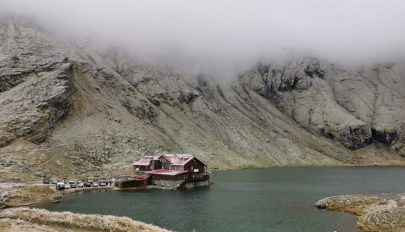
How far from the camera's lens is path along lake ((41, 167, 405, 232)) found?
8281 cm

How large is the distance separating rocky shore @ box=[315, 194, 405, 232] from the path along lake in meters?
2.69

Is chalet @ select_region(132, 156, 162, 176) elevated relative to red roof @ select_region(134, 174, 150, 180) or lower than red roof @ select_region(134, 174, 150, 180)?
elevated

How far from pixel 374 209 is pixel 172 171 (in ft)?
245

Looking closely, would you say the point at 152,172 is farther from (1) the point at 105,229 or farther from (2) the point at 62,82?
(1) the point at 105,229

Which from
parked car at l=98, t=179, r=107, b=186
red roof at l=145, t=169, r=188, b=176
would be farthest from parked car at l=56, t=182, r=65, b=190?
red roof at l=145, t=169, r=188, b=176

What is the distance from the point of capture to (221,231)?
77.3 m

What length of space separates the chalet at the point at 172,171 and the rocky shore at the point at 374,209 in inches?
2043

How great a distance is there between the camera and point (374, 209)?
282 ft

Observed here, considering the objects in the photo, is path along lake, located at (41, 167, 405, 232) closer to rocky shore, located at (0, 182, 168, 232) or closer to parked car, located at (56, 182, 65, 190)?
parked car, located at (56, 182, 65, 190)

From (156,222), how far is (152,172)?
65890mm

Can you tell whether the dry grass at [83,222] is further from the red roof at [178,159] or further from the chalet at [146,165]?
the chalet at [146,165]

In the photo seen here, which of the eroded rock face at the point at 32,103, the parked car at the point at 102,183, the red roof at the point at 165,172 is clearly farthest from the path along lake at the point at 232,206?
the eroded rock face at the point at 32,103

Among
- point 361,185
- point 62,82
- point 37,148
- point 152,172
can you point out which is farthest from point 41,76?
point 361,185

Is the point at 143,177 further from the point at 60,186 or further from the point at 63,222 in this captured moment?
the point at 63,222
